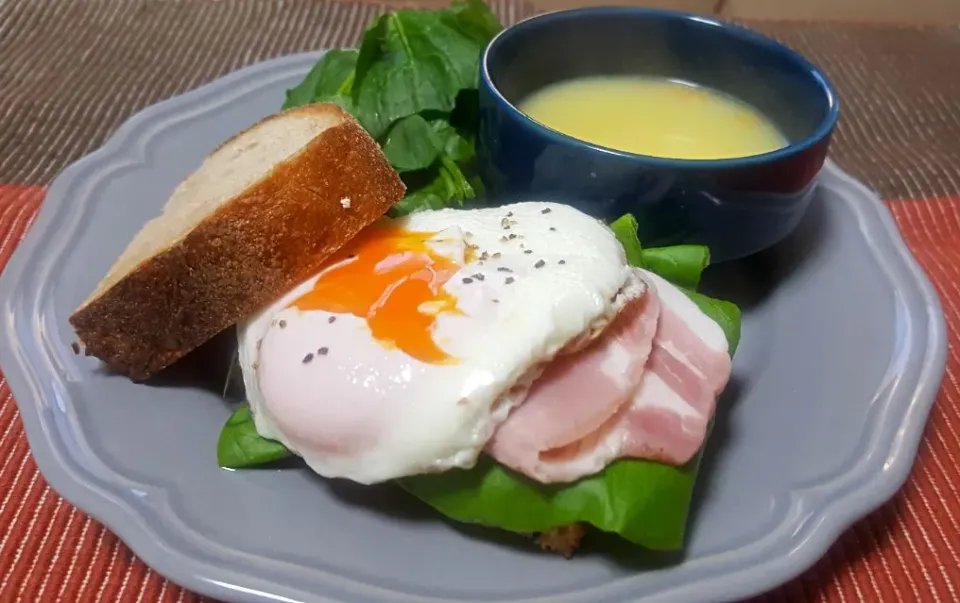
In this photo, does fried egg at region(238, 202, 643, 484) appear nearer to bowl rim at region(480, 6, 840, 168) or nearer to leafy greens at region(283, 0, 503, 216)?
bowl rim at region(480, 6, 840, 168)

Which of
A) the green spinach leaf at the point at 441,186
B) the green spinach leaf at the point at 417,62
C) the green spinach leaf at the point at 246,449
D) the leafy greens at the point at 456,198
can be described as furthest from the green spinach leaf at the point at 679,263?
the green spinach leaf at the point at 246,449

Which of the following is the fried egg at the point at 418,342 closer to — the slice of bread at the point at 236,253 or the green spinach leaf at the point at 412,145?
the slice of bread at the point at 236,253

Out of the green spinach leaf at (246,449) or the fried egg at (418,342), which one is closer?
the fried egg at (418,342)

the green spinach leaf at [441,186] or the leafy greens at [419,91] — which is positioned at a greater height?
the leafy greens at [419,91]

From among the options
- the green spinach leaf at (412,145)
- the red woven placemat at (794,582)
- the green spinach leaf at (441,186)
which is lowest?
the red woven placemat at (794,582)

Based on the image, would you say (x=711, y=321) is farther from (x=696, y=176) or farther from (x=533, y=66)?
(x=533, y=66)

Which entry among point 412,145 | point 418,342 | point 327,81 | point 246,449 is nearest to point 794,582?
point 418,342

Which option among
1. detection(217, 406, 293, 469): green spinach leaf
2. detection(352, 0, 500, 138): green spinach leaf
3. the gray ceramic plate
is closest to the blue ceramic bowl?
detection(352, 0, 500, 138): green spinach leaf
